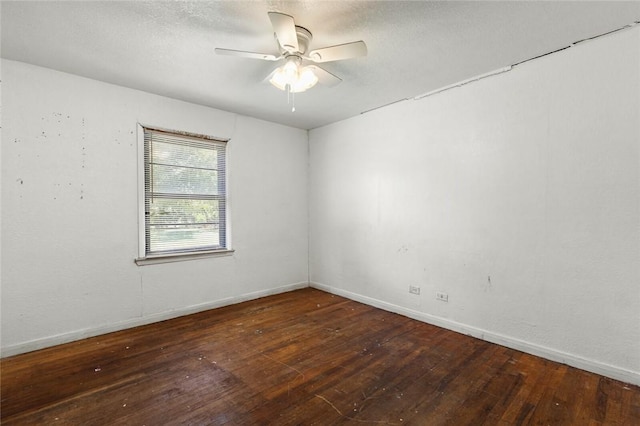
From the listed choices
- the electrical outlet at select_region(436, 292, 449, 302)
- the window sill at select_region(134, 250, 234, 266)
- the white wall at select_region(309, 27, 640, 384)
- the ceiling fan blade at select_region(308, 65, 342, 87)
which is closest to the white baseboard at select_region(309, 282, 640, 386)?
the white wall at select_region(309, 27, 640, 384)

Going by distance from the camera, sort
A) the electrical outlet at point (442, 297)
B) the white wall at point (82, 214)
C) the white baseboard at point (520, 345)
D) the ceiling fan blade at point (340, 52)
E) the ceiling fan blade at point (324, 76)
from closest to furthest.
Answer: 1. the ceiling fan blade at point (340, 52)
2. the white baseboard at point (520, 345)
3. the ceiling fan blade at point (324, 76)
4. the white wall at point (82, 214)
5. the electrical outlet at point (442, 297)

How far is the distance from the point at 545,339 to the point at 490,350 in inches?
17.7

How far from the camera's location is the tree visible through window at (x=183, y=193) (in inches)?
131

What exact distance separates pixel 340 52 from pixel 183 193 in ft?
8.32

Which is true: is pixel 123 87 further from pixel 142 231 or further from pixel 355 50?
pixel 355 50

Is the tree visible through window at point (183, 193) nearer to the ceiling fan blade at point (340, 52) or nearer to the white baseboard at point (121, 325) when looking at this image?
the white baseboard at point (121, 325)

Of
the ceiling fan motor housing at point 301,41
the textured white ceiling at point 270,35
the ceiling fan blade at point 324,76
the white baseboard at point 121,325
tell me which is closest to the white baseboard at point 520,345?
the white baseboard at point 121,325

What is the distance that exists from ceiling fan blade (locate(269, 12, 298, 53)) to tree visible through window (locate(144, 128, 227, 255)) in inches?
84.1

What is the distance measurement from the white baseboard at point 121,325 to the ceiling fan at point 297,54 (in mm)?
2854

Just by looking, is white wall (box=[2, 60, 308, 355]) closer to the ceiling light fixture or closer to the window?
the window

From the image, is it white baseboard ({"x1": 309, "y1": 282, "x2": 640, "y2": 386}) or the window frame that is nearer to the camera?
white baseboard ({"x1": 309, "y1": 282, "x2": 640, "y2": 386})

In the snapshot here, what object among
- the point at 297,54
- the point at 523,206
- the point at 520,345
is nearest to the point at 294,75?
the point at 297,54

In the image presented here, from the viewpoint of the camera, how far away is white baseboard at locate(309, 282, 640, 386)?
2145mm

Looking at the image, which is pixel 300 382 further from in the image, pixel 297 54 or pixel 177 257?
pixel 297 54
